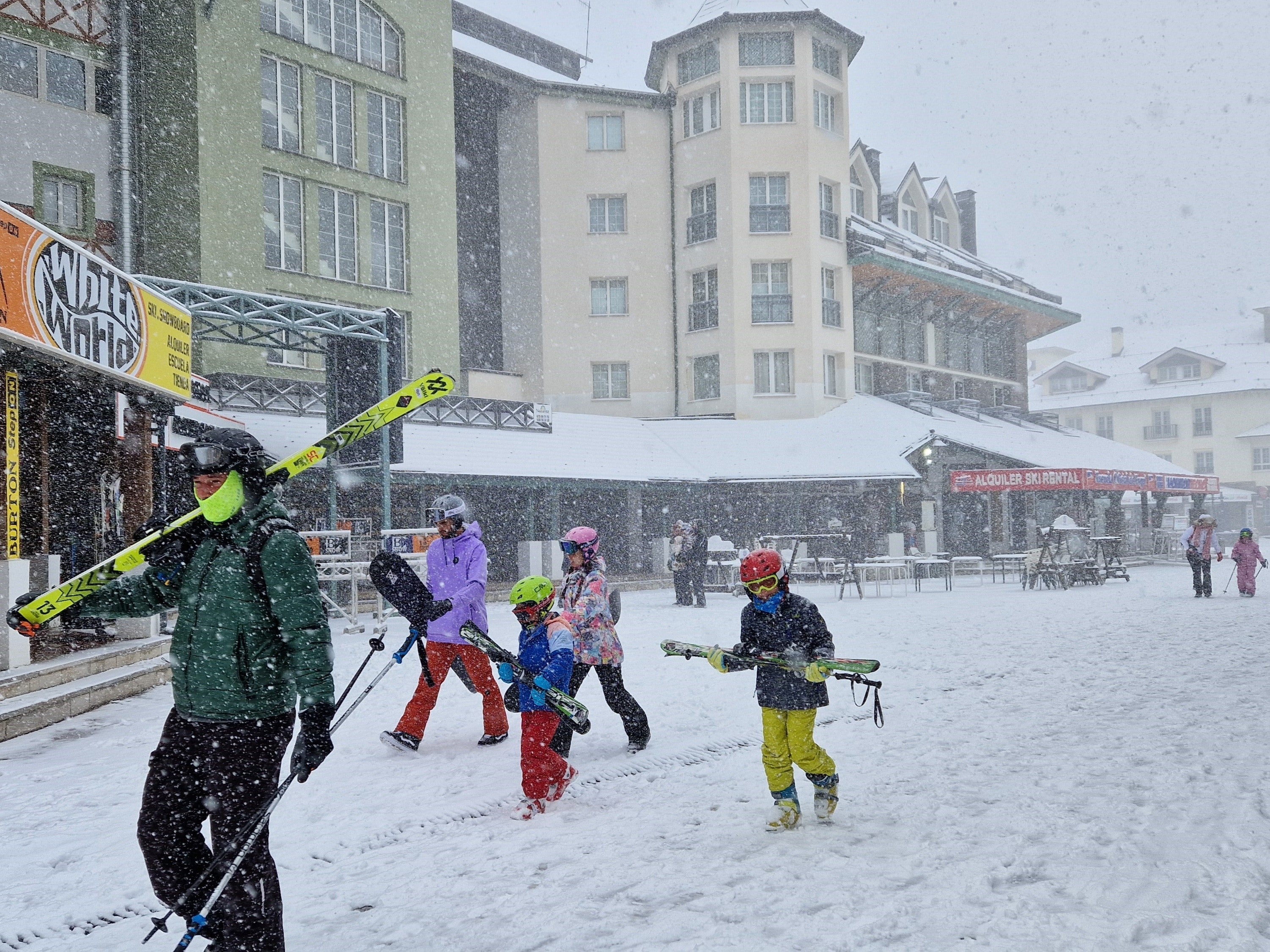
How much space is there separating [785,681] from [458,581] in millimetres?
2666

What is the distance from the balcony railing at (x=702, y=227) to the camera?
2894 centimetres

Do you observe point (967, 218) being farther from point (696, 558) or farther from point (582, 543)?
point (582, 543)

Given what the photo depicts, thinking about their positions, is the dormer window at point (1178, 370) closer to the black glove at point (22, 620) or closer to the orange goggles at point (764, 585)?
the orange goggles at point (764, 585)

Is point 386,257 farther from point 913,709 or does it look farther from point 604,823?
point 604,823

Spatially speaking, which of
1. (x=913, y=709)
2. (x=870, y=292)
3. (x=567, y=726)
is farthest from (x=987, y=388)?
(x=567, y=726)

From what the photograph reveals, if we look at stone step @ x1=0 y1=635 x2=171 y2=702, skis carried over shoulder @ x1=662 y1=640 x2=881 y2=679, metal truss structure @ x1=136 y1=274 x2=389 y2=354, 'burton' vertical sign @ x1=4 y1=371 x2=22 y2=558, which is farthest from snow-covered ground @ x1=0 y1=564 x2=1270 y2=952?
metal truss structure @ x1=136 y1=274 x2=389 y2=354

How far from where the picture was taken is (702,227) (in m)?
29.2

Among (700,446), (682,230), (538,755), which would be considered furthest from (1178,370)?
(538,755)

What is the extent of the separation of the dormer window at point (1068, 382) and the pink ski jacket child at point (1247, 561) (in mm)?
49392

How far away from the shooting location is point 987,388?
37000 mm

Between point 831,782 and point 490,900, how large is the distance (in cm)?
181

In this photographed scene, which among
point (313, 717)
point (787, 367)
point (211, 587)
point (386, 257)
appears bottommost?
point (313, 717)

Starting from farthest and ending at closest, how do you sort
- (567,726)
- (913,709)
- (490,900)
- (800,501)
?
(800,501)
(913,709)
(567,726)
(490,900)

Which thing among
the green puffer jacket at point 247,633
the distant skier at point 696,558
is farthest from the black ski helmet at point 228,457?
the distant skier at point 696,558
